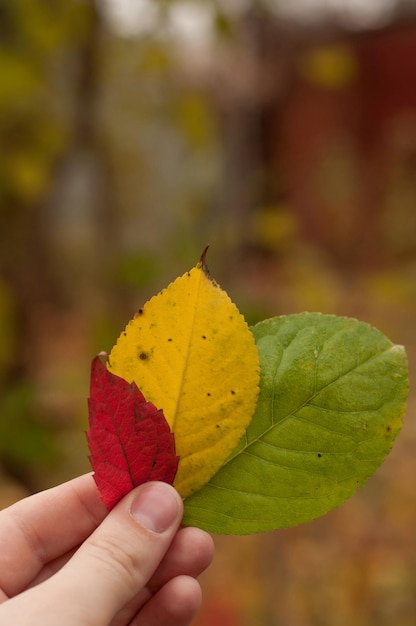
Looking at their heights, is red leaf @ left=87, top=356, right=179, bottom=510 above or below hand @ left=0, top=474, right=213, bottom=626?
above

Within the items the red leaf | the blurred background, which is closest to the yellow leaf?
the red leaf

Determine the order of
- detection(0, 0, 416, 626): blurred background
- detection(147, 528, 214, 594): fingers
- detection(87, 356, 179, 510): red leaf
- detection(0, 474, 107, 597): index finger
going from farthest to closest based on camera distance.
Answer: detection(0, 0, 416, 626): blurred background → detection(0, 474, 107, 597): index finger → detection(147, 528, 214, 594): fingers → detection(87, 356, 179, 510): red leaf

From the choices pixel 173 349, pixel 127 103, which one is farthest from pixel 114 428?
pixel 127 103

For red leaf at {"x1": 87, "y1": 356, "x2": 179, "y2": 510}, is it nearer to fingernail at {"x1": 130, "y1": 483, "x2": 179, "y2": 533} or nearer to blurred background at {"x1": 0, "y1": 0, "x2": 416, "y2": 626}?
fingernail at {"x1": 130, "y1": 483, "x2": 179, "y2": 533}

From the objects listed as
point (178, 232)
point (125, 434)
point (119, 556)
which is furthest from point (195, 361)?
point (178, 232)

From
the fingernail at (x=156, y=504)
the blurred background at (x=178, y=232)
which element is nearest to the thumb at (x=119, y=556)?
the fingernail at (x=156, y=504)

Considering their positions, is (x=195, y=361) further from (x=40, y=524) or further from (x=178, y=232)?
(x=178, y=232)

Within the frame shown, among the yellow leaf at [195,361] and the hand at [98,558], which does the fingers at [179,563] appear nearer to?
the hand at [98,558]
